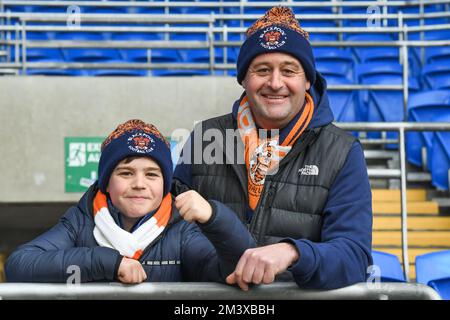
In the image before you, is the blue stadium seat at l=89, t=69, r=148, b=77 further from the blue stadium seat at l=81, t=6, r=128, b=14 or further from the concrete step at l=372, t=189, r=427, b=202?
the concrete step at l=372, t=189, r=427, b=202

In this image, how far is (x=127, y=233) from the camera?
→ 2.19 metres

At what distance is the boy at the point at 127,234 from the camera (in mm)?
1985

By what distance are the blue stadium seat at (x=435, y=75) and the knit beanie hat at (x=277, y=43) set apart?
4.69m

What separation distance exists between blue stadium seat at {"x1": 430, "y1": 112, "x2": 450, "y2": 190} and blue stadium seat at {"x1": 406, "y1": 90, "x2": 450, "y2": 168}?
97 millimetres

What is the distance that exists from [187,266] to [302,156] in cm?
46

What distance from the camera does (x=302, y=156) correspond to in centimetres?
224

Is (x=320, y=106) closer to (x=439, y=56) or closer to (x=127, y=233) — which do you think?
(x=127, y=233)

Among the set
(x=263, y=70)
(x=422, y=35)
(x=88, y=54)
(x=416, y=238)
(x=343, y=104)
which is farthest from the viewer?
(x=422, y=35)

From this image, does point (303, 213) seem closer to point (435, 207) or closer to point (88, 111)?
point (88, 111)

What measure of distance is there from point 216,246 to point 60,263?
43cm

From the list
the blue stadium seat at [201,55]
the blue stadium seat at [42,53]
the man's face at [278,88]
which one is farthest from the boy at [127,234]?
the blue stadium seat at [42,53]

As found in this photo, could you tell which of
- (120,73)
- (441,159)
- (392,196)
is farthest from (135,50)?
(441,159)

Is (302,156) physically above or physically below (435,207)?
above
